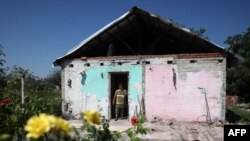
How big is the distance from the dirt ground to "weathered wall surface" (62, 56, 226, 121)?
0.45 meters

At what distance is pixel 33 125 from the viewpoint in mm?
1381

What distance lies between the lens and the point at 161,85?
10688mm

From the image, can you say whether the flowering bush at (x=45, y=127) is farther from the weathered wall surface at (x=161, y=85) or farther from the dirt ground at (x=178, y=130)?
the weathered wall surface at (x=161, y=85)

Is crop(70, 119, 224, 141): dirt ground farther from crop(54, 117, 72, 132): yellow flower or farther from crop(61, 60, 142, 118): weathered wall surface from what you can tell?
crop(54, 117, 72, 132): yellow flower

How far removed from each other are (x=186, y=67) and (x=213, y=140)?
3577mm

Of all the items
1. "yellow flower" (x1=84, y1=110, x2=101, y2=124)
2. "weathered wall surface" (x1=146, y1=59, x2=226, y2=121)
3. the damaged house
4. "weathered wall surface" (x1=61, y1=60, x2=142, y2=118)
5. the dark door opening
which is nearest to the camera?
"yellow flower" (x1=84, y1=110, x2=101, y2=124)

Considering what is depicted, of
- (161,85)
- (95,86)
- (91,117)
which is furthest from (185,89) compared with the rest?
(91,117)

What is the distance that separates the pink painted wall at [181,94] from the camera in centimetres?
1012

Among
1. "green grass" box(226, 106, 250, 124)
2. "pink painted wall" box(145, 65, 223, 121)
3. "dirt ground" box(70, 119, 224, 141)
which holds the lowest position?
"green grass" box(226, 106, 250, 124)

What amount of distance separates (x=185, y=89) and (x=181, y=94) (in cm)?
A: 26

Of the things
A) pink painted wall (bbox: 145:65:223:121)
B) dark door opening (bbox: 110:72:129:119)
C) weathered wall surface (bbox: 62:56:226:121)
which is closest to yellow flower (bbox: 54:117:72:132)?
weathered wall surface (bbox: 62:56:226:121)

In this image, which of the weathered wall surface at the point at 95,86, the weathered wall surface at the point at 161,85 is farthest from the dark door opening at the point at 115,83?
the weathered wall surface at the point at 161,85

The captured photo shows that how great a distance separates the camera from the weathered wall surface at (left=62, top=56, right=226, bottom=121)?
33.3 feet

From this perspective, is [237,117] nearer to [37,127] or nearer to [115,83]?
[115,83]
